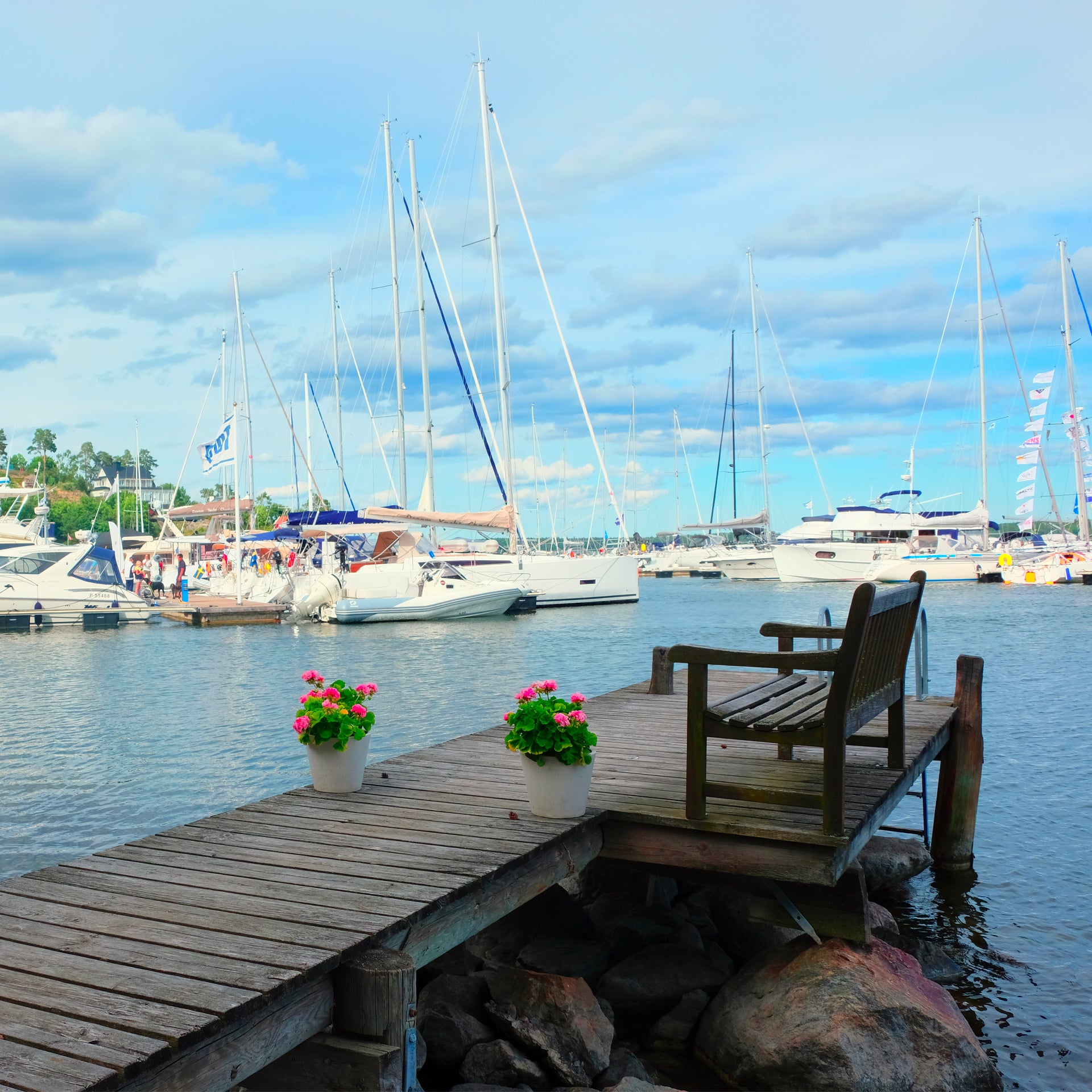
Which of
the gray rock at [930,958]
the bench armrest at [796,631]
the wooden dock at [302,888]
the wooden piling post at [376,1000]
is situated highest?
the bench armrest at [796,631]

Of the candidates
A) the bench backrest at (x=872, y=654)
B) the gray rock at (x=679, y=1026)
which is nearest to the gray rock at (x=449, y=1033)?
the gray rock at (x=679, y=1026)

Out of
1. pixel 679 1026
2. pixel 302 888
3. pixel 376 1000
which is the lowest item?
pixel 679 1026

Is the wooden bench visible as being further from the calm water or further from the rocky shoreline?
the calm water

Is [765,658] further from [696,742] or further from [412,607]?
[412,607]

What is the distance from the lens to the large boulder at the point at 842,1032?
5.79 metres

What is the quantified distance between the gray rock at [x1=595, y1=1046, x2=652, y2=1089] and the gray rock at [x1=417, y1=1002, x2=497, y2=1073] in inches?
26.1

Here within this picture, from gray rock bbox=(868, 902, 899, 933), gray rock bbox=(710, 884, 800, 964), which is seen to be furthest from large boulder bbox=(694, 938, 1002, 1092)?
gray rock bbox=(868, 902, 899, 933)

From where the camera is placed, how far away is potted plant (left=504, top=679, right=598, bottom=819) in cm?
641

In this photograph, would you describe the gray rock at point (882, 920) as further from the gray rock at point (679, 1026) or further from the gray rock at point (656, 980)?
the gray rock at point (679, 1026)

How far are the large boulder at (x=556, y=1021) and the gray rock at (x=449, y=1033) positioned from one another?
138mm

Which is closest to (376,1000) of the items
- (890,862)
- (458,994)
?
(458,994)

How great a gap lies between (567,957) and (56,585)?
128 feet

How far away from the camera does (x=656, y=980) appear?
23.5 ft

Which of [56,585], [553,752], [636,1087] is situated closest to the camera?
[636,1087]
